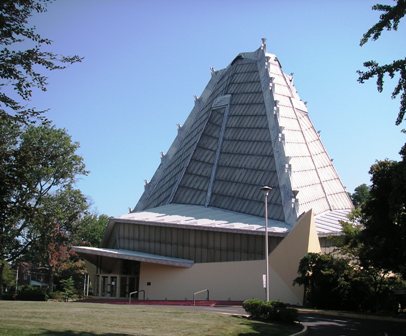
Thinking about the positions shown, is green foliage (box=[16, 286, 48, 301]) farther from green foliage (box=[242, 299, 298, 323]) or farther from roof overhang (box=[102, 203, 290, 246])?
green foliage (box=[242, 299, 298, 323])

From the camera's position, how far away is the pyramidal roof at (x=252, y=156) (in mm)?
50094

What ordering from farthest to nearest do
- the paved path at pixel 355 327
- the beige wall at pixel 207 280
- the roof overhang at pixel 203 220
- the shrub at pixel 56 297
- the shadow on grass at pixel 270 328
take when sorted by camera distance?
1. the shrub at pixel 56 297
2. the roof overhang at pixel 203 220
3. the beige wall at pixel 207 280
4. the paved path at pixel 355 327
5. the shadow on grass at pixel 270 328

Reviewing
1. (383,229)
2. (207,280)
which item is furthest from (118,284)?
(383,229)

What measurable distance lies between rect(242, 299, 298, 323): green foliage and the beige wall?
58.7 feet

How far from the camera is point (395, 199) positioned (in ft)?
74.3

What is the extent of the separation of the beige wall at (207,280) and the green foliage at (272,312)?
704 inches

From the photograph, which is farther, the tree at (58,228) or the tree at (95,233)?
the tree at (95,233)

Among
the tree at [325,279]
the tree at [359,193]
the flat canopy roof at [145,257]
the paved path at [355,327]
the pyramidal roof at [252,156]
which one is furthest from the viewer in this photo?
the tree at [359,193]

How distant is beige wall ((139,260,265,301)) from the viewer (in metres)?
42.1

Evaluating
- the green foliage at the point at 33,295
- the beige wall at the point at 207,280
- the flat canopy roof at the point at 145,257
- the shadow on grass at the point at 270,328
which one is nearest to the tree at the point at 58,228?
the green foliage at the point at 33,295

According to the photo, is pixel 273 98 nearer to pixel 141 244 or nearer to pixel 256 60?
pixel 256 60

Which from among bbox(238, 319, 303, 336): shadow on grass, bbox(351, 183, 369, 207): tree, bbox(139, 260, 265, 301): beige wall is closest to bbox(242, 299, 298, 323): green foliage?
bbox(238, 319, 303, 336): shadow on grass

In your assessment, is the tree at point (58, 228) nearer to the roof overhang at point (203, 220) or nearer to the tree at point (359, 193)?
the roof overhang at point (203, 220)

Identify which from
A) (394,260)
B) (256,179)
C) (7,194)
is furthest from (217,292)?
(7,194)
